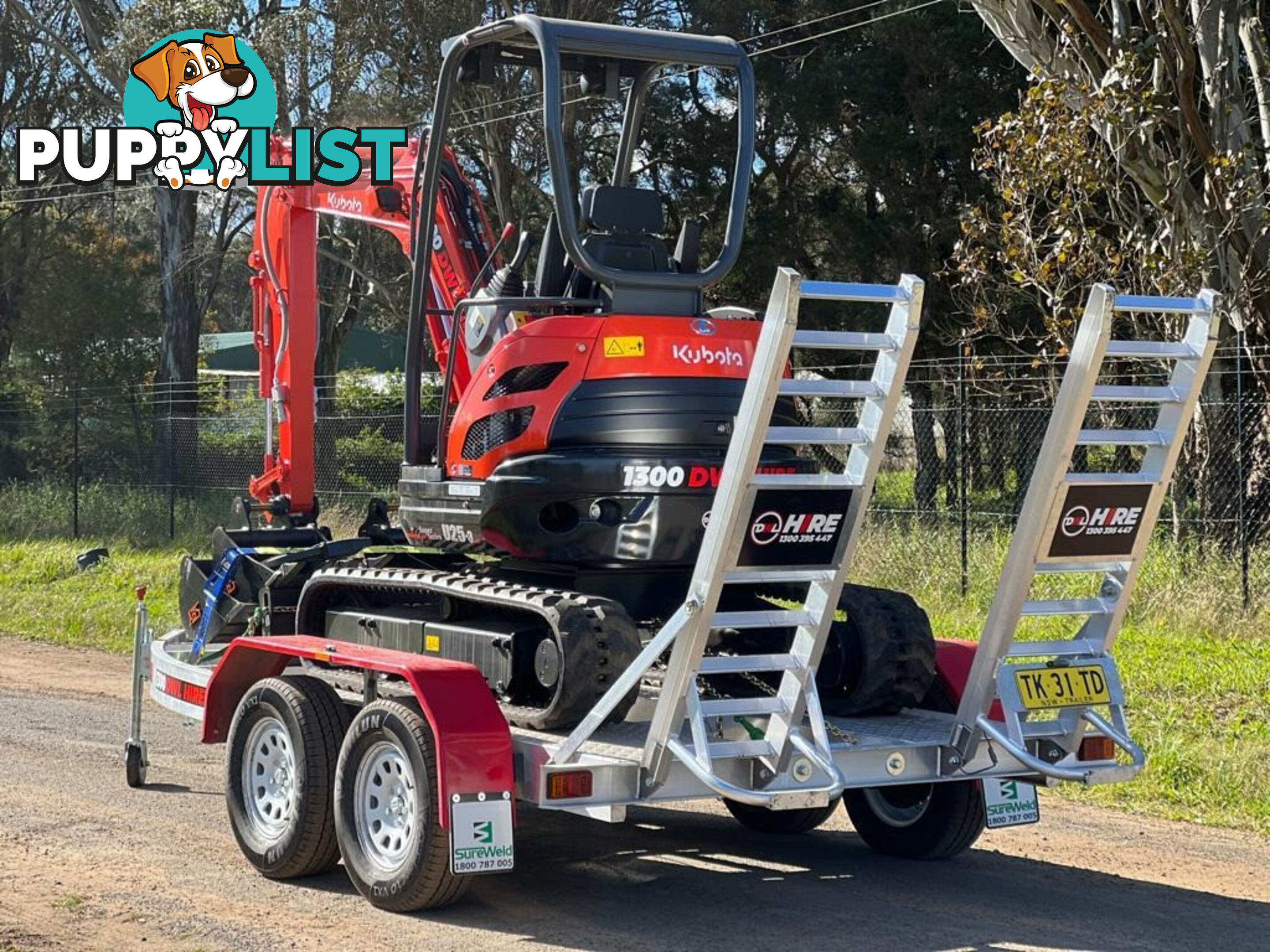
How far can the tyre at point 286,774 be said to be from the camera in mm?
7426

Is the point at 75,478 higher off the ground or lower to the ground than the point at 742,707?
higher

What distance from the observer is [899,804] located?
833 centimetres

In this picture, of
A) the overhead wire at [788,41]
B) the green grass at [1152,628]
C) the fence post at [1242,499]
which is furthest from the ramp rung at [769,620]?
the overhead wire at [788,41]

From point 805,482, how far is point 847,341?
531mm

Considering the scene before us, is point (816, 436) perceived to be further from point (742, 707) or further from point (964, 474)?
point (964, 474)

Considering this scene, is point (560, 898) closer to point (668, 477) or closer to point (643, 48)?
point (668, 477)

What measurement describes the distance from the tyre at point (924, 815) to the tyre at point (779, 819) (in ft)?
0.69

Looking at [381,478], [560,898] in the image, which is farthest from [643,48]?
[381,478]

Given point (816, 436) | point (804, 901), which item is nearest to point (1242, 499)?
point (804, 901)

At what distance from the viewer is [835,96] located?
26.7 metres

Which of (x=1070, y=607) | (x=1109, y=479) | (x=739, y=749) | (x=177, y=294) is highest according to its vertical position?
(x=177, y=294)

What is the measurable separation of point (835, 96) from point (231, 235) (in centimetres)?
1448

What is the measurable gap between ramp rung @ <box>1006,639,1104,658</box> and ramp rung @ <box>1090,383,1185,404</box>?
1030mm

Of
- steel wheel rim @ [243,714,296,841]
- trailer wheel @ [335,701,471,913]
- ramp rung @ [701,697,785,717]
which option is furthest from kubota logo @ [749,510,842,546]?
steel wheel rim @ [243,714,296,841]
